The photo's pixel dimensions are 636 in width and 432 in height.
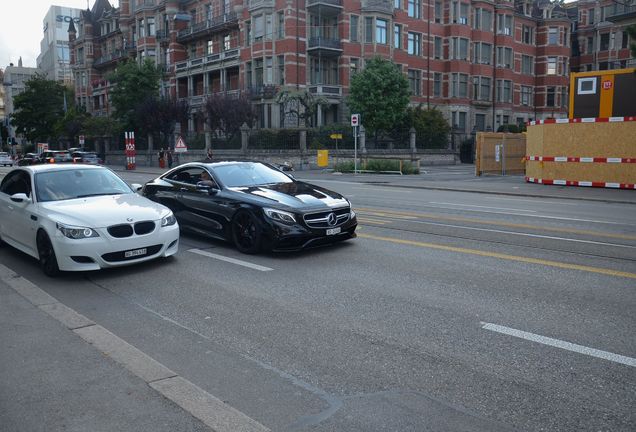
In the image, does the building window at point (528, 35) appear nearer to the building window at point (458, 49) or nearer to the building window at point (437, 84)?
the building window at point (458, 49)

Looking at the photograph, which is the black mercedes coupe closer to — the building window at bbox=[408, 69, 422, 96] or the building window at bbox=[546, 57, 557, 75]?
the building window at bbox=[408, 69, 422, 96]

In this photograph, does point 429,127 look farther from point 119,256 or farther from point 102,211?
point 119,256

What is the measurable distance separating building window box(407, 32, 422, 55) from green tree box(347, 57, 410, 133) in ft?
35.4

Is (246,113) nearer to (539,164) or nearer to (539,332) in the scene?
(539,164)

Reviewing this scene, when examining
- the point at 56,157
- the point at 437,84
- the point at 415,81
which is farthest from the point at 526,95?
the point at 56,157

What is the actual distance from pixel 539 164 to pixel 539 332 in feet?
67.7

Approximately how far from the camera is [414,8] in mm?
54562

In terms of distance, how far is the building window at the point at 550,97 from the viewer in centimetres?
6519

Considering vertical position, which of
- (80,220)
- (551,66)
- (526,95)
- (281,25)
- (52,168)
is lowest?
(80,220)

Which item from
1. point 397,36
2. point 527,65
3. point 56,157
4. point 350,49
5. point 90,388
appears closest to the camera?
point 90,388

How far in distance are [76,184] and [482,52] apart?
5650cm

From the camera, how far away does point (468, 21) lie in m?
57.5

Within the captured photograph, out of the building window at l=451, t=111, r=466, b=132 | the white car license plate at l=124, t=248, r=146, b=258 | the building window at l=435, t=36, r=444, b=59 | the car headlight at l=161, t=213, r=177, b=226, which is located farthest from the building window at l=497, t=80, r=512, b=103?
the white car license plate at l=124, t=248, r=146, b=258

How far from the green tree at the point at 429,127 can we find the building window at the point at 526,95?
20.1 m
